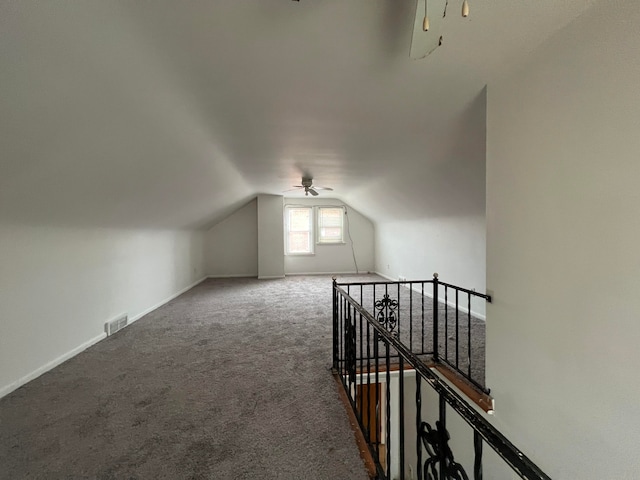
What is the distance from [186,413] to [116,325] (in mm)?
2271

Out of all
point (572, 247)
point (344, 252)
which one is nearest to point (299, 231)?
point (344, 252)

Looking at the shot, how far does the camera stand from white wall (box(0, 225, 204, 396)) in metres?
2.20

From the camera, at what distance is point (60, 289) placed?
2688 mm

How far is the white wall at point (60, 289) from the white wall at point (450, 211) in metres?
3.70

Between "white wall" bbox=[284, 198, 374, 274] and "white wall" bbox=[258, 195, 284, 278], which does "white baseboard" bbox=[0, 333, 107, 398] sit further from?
"white wall" bbox=[284, 198, 374, 274]

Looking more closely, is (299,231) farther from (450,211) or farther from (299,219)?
(450,211)

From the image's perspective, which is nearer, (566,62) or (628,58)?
(628,58)

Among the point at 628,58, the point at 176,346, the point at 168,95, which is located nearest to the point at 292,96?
the point at 168,95

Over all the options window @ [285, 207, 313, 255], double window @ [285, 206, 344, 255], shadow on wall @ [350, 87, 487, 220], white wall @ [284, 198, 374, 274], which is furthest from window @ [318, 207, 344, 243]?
shadow on wall @ [350, 87, 487, 220]

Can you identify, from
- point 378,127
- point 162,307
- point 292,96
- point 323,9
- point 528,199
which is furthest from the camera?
point 162,307

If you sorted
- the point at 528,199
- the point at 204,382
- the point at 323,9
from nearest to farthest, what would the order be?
the point at 323,9, the point at 528,199, the point at 204,382

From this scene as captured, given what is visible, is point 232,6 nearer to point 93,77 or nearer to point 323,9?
point 323,9

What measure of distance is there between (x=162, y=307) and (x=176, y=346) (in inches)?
76.9

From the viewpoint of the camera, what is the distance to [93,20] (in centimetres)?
122
